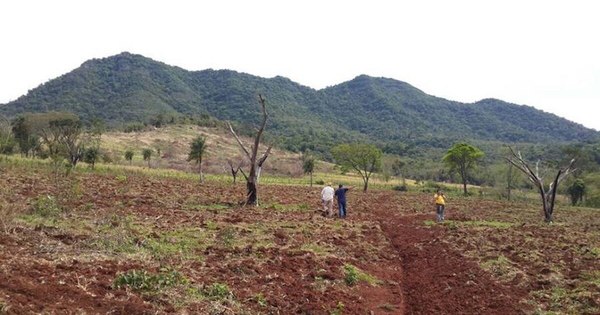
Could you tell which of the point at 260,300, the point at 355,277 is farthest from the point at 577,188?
the point at 260,300

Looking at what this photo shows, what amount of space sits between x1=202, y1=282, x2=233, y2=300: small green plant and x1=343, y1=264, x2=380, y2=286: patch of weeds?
3618mm

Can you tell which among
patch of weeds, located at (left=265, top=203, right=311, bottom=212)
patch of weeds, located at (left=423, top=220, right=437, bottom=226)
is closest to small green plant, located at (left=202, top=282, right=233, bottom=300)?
patch of weeds, located at (left=423, top=220, right=437, bottom=226)

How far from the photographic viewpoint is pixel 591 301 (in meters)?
11.5

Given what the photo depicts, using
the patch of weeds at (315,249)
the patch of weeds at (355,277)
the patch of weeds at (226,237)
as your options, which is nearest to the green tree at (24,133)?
the patch of weeds at (226,237)

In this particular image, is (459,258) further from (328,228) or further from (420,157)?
(420,157)

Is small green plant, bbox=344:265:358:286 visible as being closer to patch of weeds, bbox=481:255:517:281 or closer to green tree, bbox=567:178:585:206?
patch of weeds, bbox=481:255:517:281

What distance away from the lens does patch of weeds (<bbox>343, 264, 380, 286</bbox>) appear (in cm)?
1272

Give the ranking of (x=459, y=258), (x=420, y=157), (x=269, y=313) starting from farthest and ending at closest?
(x=420, y=157) < (x=459, y=258) < (x=269, y=313)

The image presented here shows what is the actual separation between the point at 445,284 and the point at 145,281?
7899mm

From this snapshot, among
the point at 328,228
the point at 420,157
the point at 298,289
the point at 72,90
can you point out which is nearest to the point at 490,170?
the point at 420,157

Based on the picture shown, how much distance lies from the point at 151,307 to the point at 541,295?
30.3 ft

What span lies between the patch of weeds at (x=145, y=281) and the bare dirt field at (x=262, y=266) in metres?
0.03

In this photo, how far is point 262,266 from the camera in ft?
41.8

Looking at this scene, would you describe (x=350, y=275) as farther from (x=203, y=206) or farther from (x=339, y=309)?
(x=203, y=206)
